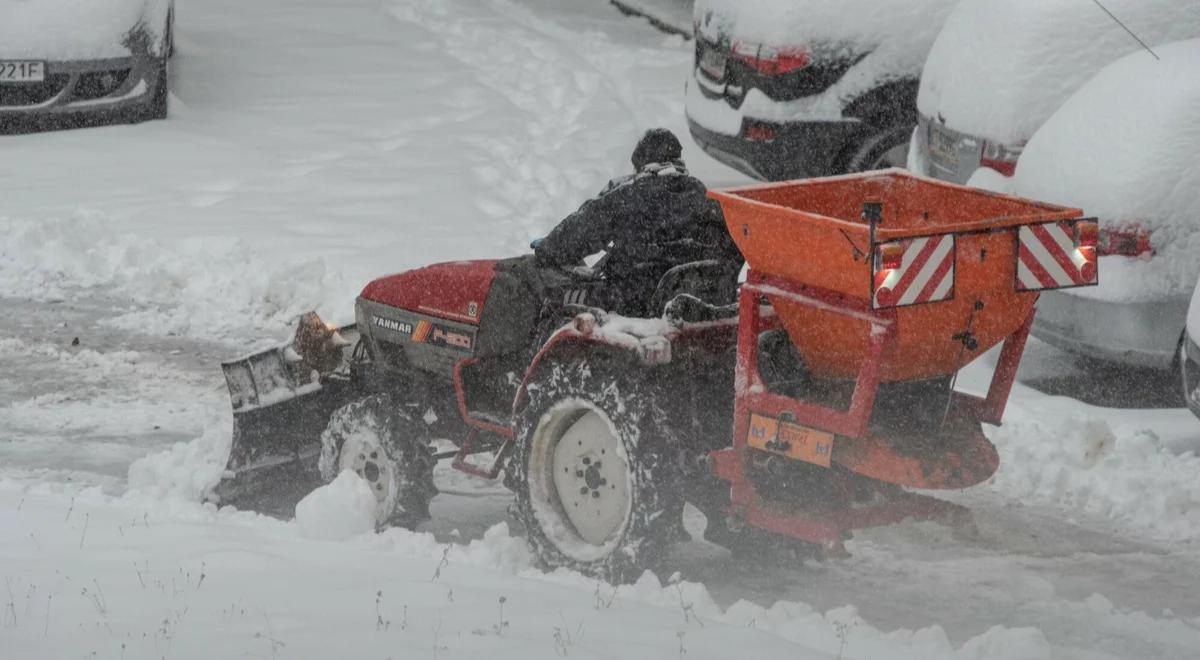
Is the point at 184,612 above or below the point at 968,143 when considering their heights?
below

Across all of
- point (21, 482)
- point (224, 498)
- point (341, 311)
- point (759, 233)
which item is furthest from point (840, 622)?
point (341, 311)

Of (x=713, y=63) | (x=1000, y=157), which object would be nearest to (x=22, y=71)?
(x=713, y=63)

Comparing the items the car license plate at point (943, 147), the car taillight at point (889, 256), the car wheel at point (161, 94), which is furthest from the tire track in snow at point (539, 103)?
the car taillight at point (889, 256)

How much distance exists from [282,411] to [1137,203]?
11.8 ft

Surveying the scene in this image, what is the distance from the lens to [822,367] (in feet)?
18.4

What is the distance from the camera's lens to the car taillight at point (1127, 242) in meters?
7.14

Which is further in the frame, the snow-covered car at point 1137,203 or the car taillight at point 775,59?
the car taillight at point 775,59

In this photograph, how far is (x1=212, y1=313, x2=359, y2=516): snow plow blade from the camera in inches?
264

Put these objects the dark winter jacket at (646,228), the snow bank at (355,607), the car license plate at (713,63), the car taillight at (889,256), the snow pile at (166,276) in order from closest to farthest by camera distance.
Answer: the snow bank at (355,607) → the car taillight at (889,256) → the dark winter jacket at (646,228) → the snow pile at (166,276) → the car license plate at (713,63)

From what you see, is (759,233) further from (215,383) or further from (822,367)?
(215,383)

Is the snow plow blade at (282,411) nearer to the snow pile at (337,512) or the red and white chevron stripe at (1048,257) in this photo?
the snow pile at (337,512)

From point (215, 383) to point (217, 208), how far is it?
→ 9.51ft

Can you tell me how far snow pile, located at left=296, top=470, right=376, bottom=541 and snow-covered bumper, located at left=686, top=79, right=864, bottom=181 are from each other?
519cm

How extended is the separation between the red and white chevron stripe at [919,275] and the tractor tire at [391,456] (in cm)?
205
